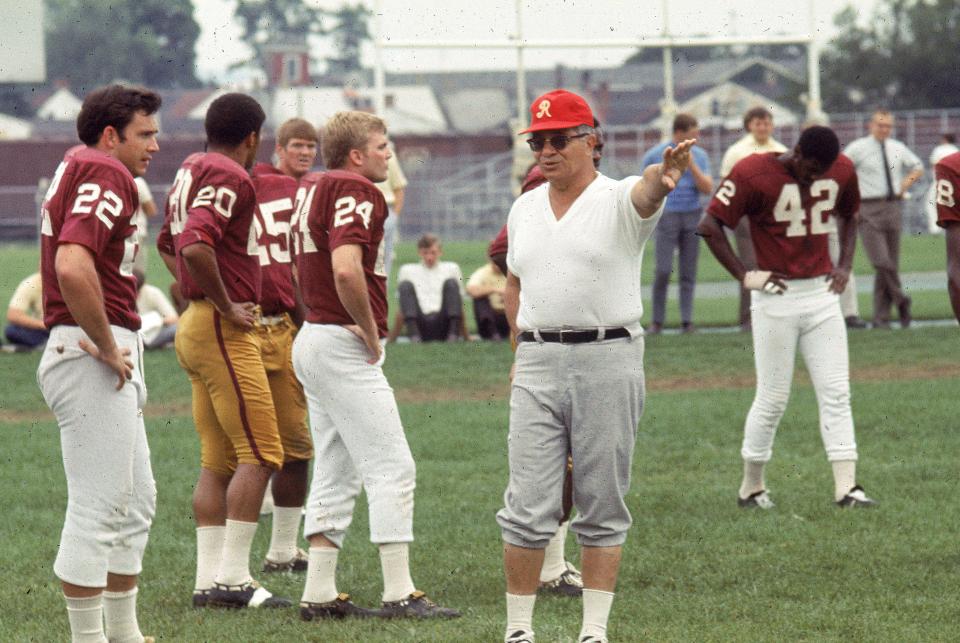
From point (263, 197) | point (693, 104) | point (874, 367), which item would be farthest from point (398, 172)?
point (693, 104)

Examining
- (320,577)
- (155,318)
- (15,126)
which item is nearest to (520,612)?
(320,577)

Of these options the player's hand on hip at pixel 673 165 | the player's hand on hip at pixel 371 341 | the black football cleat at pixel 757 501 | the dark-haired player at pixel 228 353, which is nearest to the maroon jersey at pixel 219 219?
the dark-haired player at pixel 228 353

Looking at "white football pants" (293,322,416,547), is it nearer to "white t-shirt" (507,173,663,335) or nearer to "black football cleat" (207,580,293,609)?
"black football cleat" (207,580,293,609)

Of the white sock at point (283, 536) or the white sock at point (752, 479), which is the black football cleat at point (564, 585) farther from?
the white sock at point (752, 479)

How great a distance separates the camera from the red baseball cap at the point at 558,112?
6.02 meters

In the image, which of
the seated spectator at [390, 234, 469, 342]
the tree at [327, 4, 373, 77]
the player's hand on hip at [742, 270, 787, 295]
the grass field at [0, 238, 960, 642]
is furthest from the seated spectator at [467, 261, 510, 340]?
the tree at [327, 4, 373, 77]

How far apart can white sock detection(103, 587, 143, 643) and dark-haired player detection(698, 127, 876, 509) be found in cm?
421

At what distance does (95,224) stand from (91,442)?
803mm

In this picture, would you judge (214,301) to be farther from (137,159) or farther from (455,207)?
(455,207)

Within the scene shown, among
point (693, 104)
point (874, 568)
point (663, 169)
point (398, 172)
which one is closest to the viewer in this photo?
point (663, 169)

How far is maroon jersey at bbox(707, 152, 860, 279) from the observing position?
30.4 ft

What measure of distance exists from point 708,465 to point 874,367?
4623mm

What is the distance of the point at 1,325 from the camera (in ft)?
72.8

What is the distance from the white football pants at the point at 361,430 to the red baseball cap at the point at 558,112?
57.9 inches
